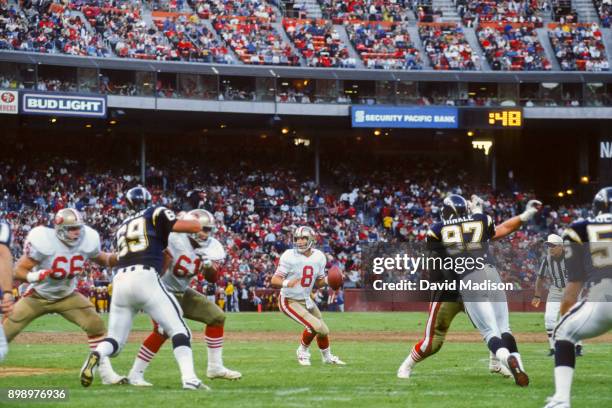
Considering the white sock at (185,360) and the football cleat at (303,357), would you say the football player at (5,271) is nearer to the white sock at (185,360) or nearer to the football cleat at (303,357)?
the white sock at (185,360)

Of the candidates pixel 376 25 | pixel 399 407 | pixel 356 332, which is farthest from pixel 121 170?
pixel 399 407

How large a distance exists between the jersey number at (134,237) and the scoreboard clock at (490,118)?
117 feet

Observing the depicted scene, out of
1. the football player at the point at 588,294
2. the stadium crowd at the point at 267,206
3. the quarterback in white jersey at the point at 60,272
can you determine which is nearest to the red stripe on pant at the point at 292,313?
the quarterback in white jersey at the point at 60,272

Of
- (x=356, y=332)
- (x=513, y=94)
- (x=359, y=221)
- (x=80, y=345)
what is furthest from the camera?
(x=513, y=94)

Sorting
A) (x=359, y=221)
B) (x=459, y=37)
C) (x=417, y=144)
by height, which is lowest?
(x=359, y=221)

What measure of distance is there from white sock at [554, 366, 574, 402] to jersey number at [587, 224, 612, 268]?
98 centimetres

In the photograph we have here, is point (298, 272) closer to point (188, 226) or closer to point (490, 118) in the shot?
point (188, 226)

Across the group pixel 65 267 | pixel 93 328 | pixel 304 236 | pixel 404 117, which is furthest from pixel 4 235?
pixel 404 117

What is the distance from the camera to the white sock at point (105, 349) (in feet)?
33.2

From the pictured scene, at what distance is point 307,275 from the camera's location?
14.5 metres

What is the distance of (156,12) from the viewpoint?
44.2 meters

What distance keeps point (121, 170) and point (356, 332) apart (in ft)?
73.0

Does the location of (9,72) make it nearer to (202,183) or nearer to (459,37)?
(202,183)

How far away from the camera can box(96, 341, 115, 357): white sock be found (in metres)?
10.1
